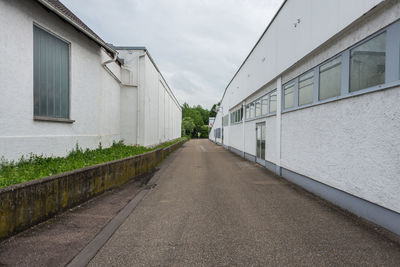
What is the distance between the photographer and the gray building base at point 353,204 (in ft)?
11.0

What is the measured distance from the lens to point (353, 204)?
4.13 m

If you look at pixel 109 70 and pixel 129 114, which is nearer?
pixel 109 70

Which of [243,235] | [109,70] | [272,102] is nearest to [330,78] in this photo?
[272,102]

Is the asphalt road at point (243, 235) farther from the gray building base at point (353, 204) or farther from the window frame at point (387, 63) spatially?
the window frame at point (387, 63)

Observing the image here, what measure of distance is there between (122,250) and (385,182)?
4505mm

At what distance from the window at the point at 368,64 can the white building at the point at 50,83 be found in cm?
752

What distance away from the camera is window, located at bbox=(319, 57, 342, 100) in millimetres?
4773

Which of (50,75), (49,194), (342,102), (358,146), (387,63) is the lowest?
(49,194)

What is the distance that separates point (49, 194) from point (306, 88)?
284 inches

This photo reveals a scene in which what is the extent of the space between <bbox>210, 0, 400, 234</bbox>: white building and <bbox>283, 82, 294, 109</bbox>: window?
40mm

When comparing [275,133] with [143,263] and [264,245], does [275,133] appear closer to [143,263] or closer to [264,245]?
[264,245]

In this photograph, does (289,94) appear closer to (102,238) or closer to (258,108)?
(258,108)

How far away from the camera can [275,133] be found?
8586mm

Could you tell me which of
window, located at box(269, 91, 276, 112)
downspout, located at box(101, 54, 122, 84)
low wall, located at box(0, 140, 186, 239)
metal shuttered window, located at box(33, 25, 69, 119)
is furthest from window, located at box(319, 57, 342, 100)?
downspout, located at box(101, 54, 122, 84)
